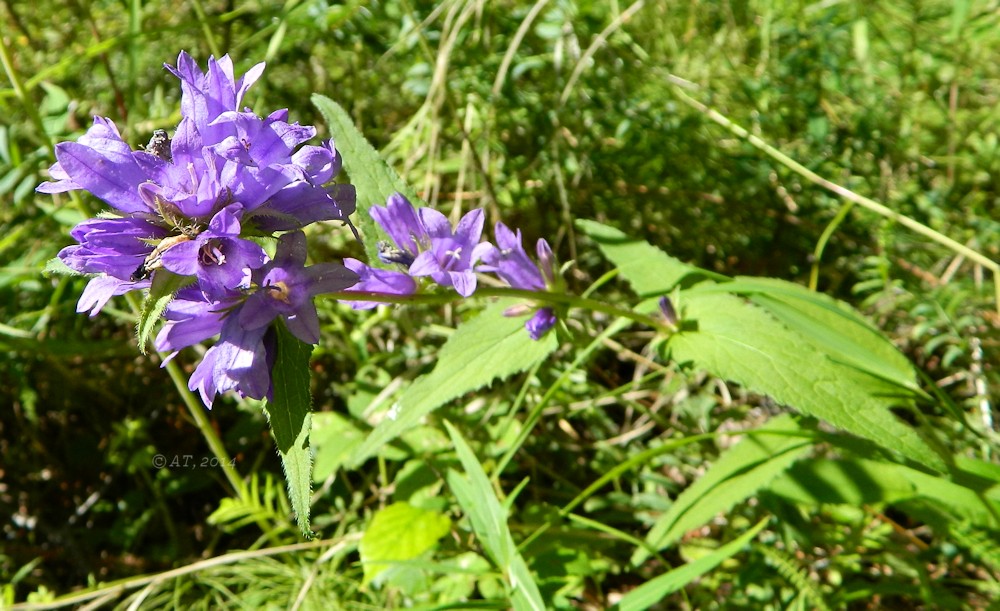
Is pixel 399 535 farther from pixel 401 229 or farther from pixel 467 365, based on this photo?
pixel 401 229

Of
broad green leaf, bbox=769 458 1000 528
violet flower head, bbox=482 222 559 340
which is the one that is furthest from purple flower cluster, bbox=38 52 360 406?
broad green leaf, bbox=769 458 1000 528

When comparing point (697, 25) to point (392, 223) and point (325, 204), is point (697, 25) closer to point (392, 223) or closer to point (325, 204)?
point (392, 223)

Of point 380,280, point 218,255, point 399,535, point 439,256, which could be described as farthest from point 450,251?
point 399,535

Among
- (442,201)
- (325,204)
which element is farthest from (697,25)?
(325,204)

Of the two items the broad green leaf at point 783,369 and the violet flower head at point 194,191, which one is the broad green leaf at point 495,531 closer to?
the broad green leaf at point 783,369

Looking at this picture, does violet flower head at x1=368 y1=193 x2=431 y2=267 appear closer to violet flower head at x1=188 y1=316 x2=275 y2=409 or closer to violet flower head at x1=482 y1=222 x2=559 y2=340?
violet flower head at x1=482 y1=222 x2=559 y2=340

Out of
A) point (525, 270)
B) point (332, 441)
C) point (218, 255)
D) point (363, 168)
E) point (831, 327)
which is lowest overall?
point (332, 441)
